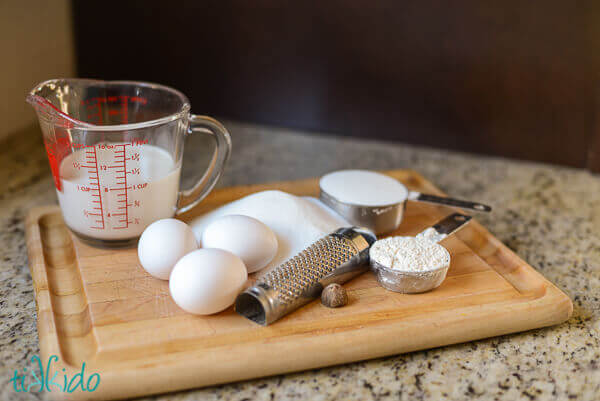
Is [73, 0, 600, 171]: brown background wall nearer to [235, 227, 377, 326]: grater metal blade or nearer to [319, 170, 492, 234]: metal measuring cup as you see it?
[319, 170, 492, 234]: metal measuring cup

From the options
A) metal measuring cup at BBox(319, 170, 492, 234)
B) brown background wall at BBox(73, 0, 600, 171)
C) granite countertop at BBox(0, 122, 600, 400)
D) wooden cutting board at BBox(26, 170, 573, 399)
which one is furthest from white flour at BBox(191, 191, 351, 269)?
brown background wall at BBox(73, 0, 600, 171)

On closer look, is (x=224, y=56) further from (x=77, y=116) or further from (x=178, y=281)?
(x=178, y=281)

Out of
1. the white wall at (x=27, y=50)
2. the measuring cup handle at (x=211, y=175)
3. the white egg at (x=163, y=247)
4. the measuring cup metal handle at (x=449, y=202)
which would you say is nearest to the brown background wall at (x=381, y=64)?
the white wall at (x=27, y=50)

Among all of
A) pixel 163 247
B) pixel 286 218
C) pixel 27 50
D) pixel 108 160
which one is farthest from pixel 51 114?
pixel 27 50

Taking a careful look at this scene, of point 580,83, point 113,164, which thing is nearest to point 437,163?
point 580,83

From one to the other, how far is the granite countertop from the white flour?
257 mm

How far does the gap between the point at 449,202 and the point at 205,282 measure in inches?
22.7

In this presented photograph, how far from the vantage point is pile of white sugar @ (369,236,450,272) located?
2.88 ft

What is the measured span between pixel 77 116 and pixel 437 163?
36.8 inches

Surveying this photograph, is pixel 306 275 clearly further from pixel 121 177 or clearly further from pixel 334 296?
pixel 121 177

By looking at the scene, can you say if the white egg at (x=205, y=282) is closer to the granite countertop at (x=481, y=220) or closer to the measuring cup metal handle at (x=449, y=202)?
the granite countertop at (x=481, y=220)

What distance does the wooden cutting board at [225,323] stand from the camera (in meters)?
0.73

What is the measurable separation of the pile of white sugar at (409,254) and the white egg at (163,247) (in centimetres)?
29

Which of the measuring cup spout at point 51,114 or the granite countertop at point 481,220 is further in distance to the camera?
the measuring cup spout at point 51,114
